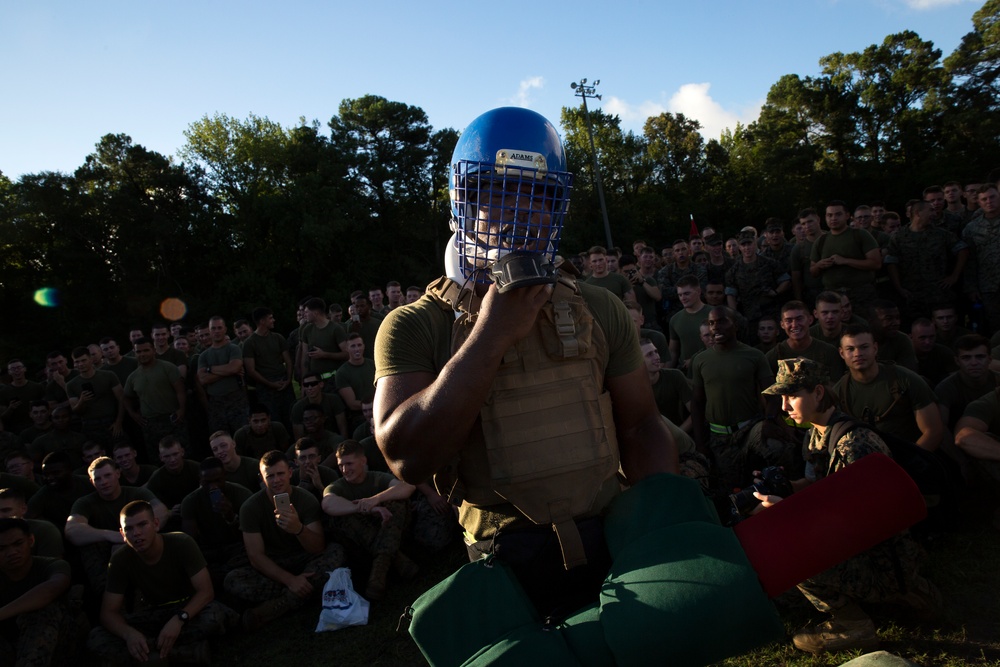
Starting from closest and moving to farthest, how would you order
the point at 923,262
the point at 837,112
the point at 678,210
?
the point at 923,262
the point at 837,112
the point at 678,210

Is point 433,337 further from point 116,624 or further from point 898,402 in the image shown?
point 116,624

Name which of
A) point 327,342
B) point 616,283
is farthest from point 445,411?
point 327,342

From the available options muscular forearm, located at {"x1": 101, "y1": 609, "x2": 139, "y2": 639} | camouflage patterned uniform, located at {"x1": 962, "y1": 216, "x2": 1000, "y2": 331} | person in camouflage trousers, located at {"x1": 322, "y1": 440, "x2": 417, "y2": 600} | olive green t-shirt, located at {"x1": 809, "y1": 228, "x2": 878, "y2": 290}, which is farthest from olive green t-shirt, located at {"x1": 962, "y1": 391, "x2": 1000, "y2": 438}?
muscular forearm, located at {"x1": 101, "y1": 609, "x2": 139, "y2": 639}

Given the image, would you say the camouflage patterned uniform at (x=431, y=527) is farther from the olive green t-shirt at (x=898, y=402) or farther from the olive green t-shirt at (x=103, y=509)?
the olive green t-shirt at (x=898, y=402)

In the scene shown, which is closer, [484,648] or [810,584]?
[484,648]

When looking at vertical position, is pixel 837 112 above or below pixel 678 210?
above

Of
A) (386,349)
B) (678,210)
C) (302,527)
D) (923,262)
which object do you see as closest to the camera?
(386,349)

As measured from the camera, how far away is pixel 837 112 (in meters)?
40.9

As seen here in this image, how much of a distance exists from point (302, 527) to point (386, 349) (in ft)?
16.0

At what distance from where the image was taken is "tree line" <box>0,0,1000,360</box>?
3131cm

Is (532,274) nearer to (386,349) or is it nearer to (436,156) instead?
(386,349)

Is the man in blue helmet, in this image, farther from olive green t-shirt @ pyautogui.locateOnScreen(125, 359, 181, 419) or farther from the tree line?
the tree line

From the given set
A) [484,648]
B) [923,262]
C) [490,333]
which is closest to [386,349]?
[490,333]

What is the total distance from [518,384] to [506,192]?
1.71 feet
